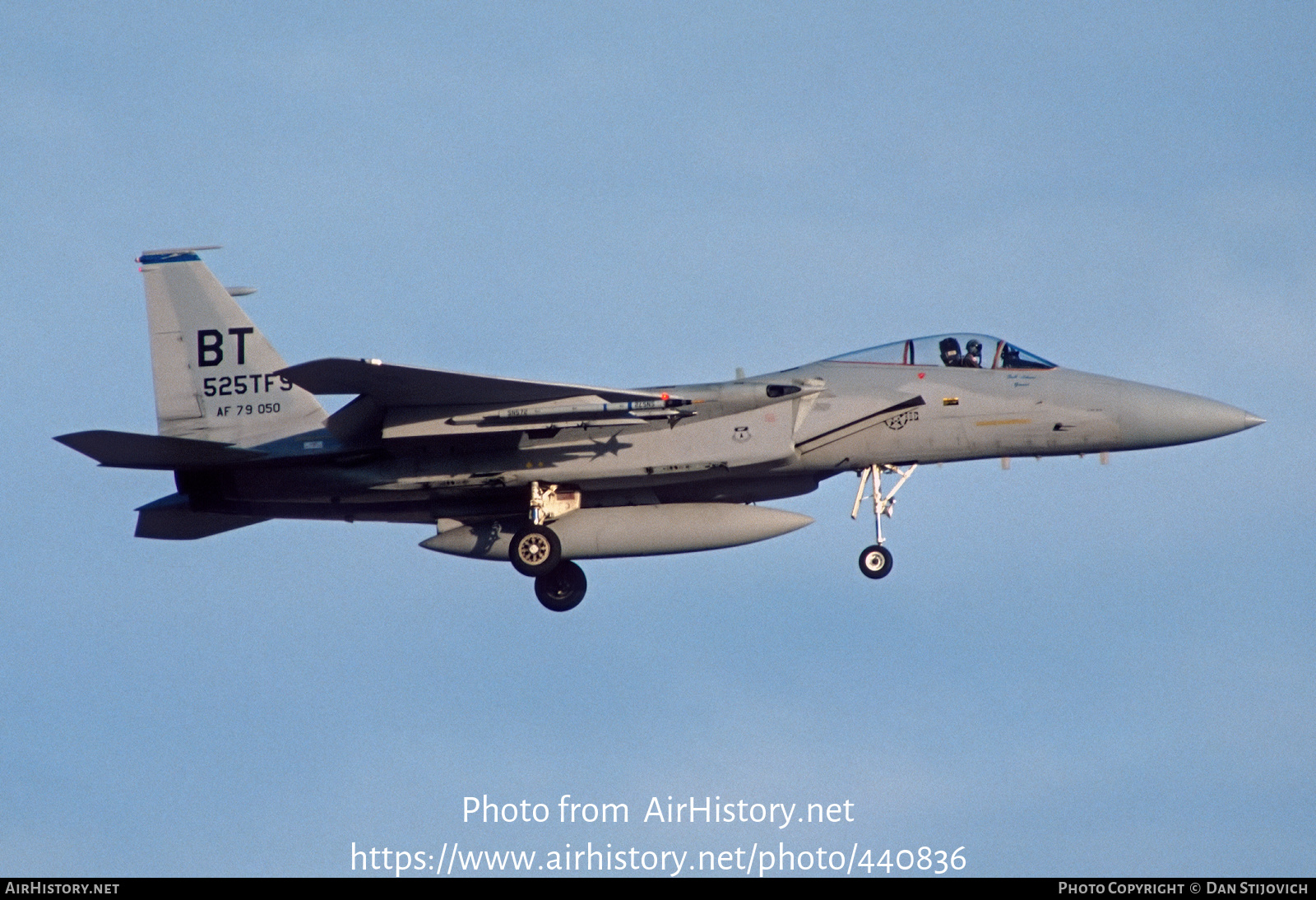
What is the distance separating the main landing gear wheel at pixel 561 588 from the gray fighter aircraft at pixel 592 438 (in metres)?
0.03

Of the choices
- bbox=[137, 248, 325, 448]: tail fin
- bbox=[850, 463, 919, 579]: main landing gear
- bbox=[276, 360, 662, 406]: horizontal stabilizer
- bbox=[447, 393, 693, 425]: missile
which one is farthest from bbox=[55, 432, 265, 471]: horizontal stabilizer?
bbox=[850, 463, 919, 579]: main landing gear

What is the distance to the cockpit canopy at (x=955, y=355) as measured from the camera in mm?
22359

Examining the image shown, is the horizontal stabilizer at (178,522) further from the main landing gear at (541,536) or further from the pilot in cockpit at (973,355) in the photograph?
the pilot in cockpit at (973,355)

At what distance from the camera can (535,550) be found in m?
22.0

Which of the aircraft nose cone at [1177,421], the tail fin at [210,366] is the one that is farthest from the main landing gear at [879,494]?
the tail fin at [210,366]

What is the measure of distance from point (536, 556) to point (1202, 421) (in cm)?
845

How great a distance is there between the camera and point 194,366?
74.0 feet

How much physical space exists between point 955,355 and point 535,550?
5859mm

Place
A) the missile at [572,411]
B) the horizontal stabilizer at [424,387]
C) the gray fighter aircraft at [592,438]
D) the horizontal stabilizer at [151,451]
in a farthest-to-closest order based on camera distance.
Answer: the gray fighter aircraft at [592,438]
the missile at [572,411]
the horizontal stabilizer at [151,451]
the horizontal stabilizer at [424,387]

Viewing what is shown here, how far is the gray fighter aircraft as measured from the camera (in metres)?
21.4

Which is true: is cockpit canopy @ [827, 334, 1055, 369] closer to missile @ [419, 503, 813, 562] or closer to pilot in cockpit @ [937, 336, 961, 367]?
pilot in cockpit @ [937, 336, 961, 367]
